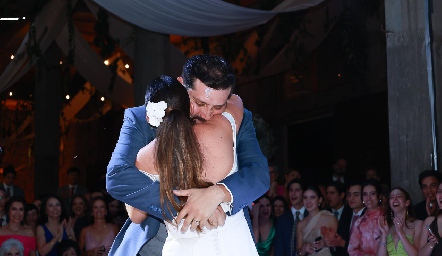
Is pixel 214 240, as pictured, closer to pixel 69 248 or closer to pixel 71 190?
pixel 69 248

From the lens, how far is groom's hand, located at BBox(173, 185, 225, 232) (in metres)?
2.85

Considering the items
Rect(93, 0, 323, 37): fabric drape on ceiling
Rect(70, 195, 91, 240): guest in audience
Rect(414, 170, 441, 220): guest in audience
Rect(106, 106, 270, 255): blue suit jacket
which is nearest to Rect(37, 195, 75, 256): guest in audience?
Rect(70, 195, 91, 240): guest in audience

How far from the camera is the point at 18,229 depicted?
7941 mm

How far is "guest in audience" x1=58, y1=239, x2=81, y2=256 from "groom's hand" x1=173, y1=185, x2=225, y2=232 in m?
4.99

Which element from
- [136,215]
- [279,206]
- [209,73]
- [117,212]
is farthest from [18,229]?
[209,73]

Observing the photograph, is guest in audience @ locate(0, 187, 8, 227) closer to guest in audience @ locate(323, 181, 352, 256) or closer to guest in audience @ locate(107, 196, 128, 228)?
guest in audience @ locate(107, 196, 128, 228)

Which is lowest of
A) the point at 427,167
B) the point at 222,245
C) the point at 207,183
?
the point at 222,245

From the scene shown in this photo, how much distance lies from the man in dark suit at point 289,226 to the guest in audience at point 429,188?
142 cm

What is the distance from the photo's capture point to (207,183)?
2916 mm

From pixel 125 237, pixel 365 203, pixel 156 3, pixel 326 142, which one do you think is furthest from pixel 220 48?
pixel 125 237

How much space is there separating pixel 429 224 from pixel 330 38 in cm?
693

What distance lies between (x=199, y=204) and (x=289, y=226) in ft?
16.6

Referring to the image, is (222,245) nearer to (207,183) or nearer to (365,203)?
(207,183)

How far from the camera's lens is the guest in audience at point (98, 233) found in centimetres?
811
